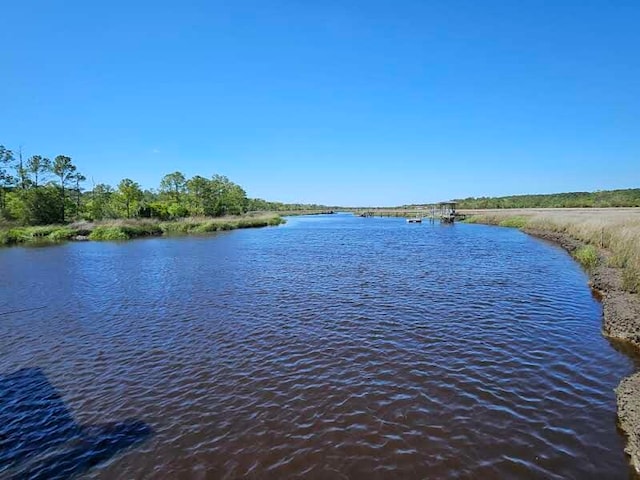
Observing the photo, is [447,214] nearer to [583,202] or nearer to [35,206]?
[583,202]

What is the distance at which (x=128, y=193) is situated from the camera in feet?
203

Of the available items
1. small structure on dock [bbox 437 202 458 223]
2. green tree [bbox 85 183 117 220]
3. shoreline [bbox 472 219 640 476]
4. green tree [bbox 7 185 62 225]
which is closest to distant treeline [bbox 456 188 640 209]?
small structure on dock [bbox 437 202 458 223]

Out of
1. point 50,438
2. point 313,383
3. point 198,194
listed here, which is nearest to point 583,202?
point 198,194

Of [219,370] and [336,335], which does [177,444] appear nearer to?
[219,370]

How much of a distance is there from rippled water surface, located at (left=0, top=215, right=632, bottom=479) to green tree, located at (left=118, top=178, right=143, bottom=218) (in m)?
51.3

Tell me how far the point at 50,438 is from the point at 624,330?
44.7 ft

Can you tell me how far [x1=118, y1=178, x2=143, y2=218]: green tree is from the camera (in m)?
61.8

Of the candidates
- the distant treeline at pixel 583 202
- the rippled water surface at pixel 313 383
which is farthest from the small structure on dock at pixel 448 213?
the rippled water surface at pixel 313 383

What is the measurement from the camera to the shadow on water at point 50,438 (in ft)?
17.5

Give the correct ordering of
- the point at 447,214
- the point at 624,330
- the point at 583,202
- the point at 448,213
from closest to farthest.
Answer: the point at 624,330 → the point at 447,214 → the point at 448,213 → the point at 583,202

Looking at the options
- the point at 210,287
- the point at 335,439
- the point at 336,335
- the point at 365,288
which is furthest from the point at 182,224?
the point at 335,439

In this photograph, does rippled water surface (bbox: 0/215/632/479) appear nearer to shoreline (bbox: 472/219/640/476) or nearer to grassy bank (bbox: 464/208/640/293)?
shoreline (bbox: 472/219/640/476)

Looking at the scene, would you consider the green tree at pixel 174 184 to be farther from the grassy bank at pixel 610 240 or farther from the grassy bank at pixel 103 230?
the grassy bank at pixel 610 240

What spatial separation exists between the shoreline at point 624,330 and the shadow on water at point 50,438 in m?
8.00
